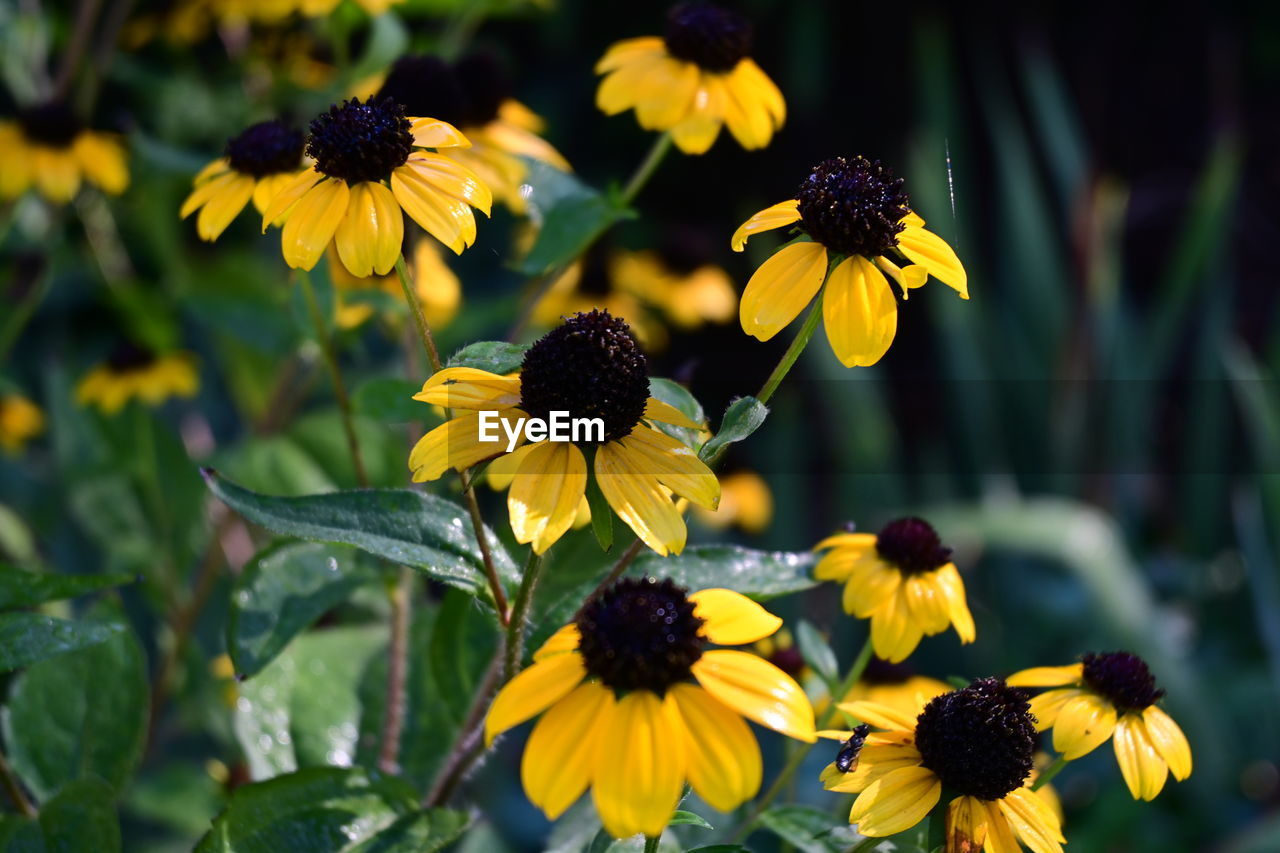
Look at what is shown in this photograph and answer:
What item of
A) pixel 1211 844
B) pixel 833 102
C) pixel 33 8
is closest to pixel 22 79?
pixel 33 8

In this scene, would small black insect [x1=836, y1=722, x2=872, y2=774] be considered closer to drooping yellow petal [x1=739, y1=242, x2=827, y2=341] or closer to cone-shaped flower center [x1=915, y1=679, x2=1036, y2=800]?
cone-shaped flower center [x1=915, y1=679, x2=1036, y2=800]

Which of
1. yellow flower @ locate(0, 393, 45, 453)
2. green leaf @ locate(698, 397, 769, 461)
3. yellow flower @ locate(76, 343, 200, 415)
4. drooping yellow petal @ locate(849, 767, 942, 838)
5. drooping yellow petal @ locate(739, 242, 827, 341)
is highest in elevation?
drooping yellow petal @ locate(739, 242, 827, 341)

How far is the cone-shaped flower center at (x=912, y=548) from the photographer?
65cm

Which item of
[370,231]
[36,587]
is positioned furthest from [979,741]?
[36,587]

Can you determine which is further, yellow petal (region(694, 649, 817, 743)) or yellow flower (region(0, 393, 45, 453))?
yellow flower (region(0, 393, 45, 453))

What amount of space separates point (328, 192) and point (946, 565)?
1.24 ft

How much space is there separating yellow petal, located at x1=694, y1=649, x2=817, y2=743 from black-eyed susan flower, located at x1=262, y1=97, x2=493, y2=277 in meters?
0.21

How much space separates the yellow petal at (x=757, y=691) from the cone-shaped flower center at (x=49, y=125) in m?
0.97

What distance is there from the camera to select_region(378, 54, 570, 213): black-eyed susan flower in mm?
805

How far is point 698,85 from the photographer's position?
803mm

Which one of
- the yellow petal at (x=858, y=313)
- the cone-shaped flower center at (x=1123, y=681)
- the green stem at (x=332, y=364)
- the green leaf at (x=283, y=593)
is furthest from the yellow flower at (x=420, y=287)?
the cone-shaped flower center at (x=1123, y=681)

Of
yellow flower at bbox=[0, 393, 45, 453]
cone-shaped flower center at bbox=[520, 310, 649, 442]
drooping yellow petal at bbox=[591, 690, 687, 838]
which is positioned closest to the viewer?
drooping yellow petal at bbox=[591, 690, 687, 838]

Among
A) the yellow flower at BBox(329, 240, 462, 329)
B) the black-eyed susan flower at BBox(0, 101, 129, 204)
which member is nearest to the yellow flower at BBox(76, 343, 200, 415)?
the black-eyed susan flower at BBox(0, 101, 129, 204)

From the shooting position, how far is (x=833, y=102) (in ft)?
9.42
